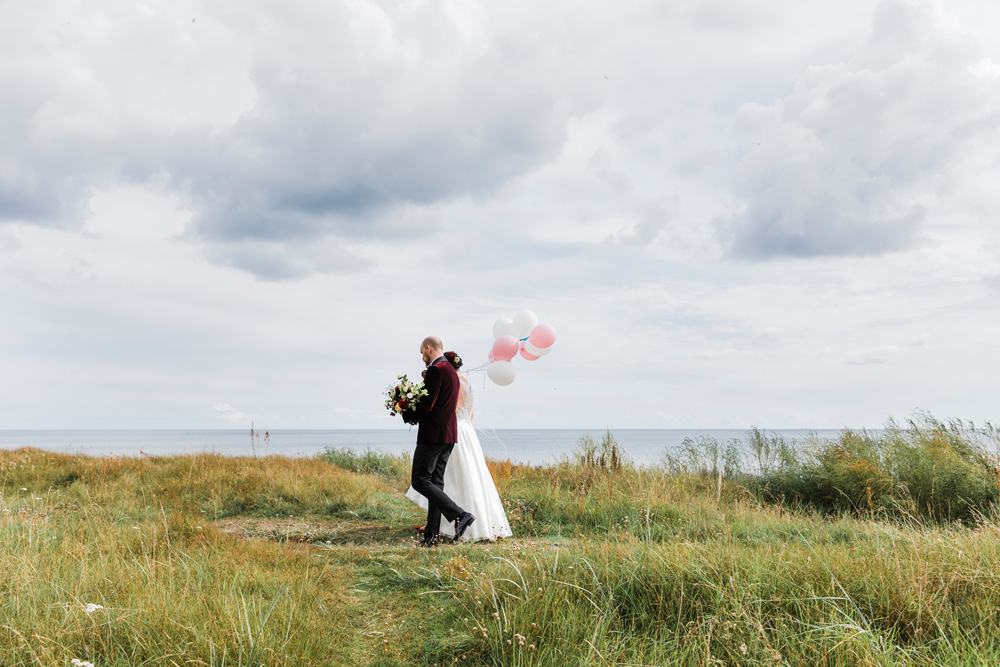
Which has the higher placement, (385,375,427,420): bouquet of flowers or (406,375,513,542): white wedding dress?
(385,375,427,420): bouquet of flowers

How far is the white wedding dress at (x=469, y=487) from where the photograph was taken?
710 cm

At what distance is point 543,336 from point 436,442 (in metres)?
2.97

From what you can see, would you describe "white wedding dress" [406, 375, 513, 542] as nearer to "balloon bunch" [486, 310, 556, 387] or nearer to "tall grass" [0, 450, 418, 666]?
"balloon bunch" [486, 310, 556, 387]

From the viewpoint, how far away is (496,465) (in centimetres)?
1195

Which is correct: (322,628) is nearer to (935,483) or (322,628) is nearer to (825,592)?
(825,592)

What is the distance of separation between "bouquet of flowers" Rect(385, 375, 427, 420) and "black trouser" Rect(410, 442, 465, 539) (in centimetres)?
53

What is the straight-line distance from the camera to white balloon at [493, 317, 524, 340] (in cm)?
918

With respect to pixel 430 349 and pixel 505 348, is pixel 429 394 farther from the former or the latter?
pixel 505 348

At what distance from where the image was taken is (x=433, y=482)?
6797 millimetres

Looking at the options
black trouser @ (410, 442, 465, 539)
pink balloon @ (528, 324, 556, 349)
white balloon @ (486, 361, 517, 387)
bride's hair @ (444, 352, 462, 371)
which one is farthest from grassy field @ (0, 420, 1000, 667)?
pink balloon @ (528, 324, 556, 349)

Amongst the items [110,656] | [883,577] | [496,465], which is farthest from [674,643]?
[496,465]

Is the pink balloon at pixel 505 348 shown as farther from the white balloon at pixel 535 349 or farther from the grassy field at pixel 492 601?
the grassy field at pixel 492 601

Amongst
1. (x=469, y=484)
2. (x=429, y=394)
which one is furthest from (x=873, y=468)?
(x=429, y=394)

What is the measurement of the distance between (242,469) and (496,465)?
5.16 m
